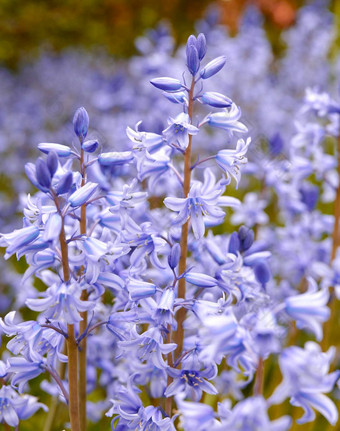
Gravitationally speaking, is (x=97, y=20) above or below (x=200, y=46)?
above

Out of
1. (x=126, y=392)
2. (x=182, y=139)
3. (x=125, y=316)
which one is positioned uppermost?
(x=182, y=139)

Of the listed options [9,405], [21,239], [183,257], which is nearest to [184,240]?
[183,257]

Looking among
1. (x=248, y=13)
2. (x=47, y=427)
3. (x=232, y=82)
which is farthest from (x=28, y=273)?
(x=248, y=13)

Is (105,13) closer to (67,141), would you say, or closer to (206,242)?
(67,141)

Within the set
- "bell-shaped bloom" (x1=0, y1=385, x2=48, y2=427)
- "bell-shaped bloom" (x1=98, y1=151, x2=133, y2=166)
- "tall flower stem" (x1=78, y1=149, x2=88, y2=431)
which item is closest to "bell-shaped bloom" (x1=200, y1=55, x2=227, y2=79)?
"bell-shaped bloom" (x1=98, y1=151, x2=133, y2=166)

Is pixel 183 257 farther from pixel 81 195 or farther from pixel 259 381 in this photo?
pixel 259 381

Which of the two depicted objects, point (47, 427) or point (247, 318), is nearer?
point (247, 318)

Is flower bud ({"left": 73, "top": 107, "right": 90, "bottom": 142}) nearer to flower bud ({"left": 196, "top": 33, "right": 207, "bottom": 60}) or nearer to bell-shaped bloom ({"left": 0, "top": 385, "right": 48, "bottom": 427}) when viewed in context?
flower bud ({"left": 196, "top": 33, "right": 207, "bottom": 60})

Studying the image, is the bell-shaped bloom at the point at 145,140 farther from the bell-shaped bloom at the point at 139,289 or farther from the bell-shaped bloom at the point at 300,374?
the bell-shaped bloom at the point at 300,374
